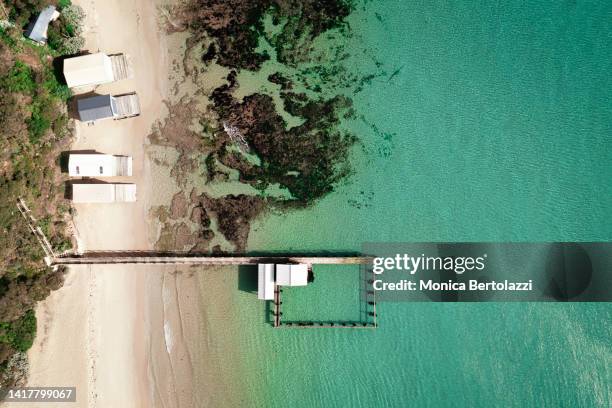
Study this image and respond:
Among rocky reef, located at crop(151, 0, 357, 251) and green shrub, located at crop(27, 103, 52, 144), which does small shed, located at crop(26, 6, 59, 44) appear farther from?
rocky reef, located at crop(151, 0, 357, 251)

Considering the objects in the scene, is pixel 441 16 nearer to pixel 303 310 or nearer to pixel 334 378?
pixel 303 310

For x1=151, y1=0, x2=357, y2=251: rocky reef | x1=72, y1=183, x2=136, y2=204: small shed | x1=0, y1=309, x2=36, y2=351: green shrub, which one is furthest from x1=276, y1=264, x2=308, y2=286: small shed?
x1=0, y1=309, x2=36, y2=351: green shrub

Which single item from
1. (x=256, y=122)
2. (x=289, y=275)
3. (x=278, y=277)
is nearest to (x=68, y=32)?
(x=256, y=122)

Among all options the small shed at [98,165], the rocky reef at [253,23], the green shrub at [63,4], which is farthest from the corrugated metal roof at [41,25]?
the rocky reef at [253,23]

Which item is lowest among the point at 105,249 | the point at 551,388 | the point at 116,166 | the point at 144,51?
the point at 551,388

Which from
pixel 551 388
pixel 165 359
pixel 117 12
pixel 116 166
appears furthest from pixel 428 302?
pixel 117 12

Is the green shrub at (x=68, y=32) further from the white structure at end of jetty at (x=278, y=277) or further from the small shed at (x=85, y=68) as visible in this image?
the white structure at end of jetty at (x=278, y=277)
